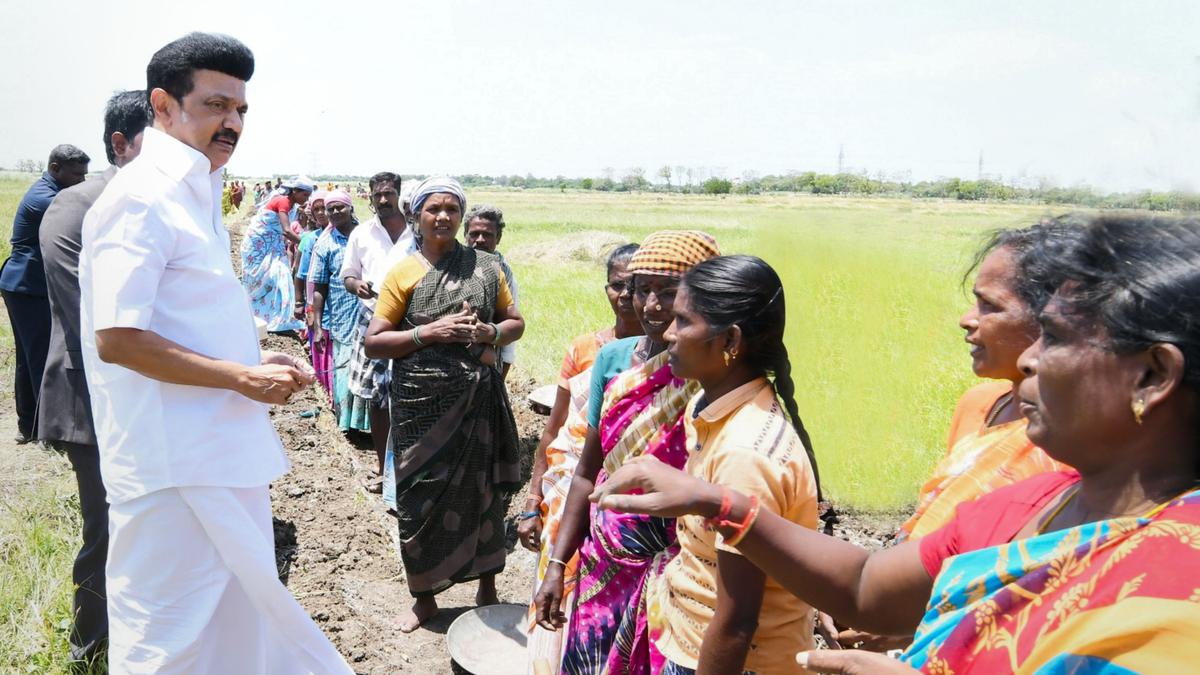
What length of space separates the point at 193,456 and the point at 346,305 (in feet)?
15.9

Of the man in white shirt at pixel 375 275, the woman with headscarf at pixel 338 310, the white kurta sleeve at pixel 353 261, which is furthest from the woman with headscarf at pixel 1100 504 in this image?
the woman with headscarf at pixel 338 310

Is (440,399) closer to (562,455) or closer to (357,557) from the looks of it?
(562,455)

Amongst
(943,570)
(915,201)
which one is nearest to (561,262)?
(915,201)

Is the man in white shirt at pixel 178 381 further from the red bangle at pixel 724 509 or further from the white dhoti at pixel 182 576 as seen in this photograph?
the red bangle at pixel 724 509

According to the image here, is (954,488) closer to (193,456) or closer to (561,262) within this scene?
(193,456)

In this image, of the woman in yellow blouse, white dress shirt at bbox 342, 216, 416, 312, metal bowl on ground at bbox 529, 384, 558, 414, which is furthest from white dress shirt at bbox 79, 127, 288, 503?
white dress shirt at bbox 342, 216, 416, 312

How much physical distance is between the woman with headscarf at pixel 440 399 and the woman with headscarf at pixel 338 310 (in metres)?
2.91

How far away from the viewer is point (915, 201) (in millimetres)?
11930

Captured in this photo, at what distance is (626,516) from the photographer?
7.95 feet

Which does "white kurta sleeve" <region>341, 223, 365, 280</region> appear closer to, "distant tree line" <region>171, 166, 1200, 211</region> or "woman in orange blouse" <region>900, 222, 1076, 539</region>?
"distant tree line" <region>171, 166, 1200, 211</region>

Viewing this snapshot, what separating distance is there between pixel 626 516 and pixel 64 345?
265 centimetres

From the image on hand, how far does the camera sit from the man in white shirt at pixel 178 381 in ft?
7.89

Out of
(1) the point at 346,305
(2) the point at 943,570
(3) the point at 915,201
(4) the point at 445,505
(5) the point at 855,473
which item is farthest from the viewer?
(3) the point at 915,201

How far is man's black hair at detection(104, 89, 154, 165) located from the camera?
3.50 metres
